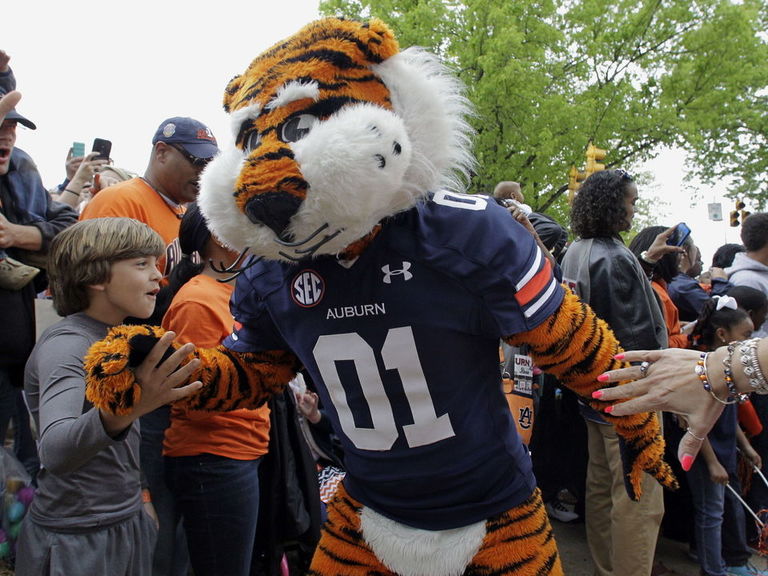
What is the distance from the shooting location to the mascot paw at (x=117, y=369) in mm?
1573

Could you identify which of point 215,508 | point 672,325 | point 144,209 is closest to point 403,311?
point 215,508

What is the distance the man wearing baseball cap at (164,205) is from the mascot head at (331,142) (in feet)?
4.23

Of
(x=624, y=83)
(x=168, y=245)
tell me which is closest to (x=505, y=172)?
(x=624, y=83)

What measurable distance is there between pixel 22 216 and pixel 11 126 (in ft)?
1.26

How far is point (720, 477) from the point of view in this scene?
345 centimetres

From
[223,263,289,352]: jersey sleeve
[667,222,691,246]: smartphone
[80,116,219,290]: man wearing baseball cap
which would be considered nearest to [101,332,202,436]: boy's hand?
[223,263,289,352]: jersey sleeve

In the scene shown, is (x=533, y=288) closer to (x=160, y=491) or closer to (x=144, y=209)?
(x=160, y=491)

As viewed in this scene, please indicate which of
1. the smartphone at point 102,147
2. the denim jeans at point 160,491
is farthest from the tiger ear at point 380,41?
the smartphone at point 102,147

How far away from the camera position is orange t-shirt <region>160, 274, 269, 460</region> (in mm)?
2271

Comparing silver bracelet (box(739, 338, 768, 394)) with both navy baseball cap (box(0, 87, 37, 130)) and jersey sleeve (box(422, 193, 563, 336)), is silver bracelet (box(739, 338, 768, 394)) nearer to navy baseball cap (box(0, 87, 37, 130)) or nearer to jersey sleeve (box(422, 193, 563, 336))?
jersey sleeve (box(422, 193, 563, 336))

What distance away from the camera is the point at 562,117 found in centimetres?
1330

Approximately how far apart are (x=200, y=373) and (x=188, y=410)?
16 centimetres

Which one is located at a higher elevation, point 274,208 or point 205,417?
point 274,208

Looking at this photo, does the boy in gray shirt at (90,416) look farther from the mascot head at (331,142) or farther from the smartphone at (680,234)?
the smartphone at (680,234)
